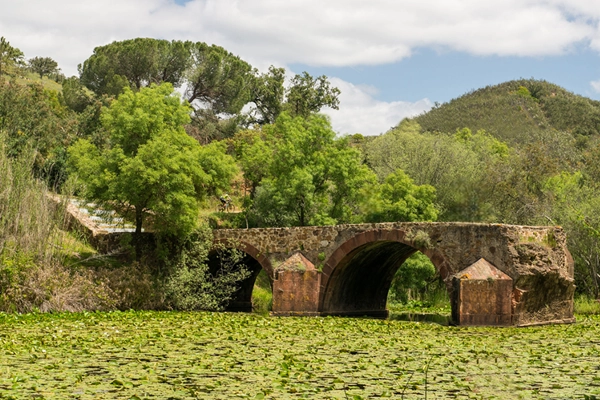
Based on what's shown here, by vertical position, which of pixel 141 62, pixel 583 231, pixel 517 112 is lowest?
pixel 583 231

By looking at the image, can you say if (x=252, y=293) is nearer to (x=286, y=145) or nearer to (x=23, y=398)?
(x=286, y=145)

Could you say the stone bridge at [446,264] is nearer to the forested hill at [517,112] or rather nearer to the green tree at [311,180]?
the green tree at [311,180]

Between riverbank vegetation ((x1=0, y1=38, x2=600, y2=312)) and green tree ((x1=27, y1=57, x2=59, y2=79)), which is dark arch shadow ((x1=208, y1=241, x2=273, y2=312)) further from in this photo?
green tree ((x1=27, y1=57, x2=59, y2=79))

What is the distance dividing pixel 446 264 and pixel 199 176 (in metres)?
8.64

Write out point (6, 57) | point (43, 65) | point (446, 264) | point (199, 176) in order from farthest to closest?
1. point (43, 65)
2. point (6, 57)
3. point (199, 176)
4. point (446, 264)

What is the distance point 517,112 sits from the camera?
73812 mm

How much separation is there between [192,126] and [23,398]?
39981 mm

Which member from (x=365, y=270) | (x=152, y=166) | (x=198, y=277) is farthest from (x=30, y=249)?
(x=365, y=270)

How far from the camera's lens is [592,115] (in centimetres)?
6938

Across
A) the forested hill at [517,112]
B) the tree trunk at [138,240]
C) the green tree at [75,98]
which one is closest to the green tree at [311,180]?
the tree trunk at [138,240]

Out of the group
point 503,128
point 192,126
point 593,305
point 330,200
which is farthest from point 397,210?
point 503,128

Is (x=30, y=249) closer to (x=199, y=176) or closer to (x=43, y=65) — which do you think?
(x=199, y=176)

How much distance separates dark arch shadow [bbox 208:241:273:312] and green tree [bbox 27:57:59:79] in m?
63.3

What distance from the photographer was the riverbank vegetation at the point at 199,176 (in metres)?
22.7
